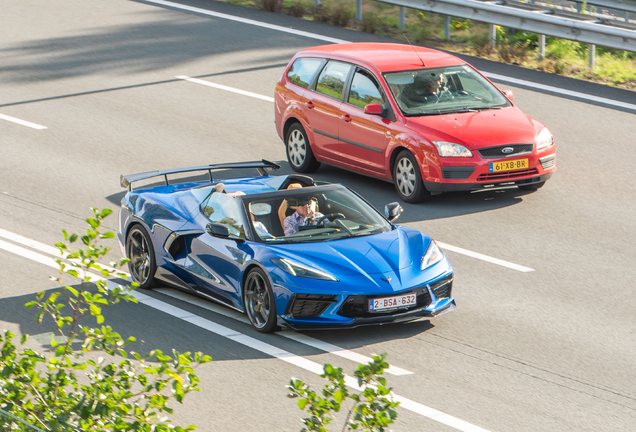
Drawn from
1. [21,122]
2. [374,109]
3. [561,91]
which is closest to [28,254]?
[374,109]

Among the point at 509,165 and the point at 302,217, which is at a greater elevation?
the point at 302,217

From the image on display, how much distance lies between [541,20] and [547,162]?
616 cm

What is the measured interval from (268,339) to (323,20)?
547 inches

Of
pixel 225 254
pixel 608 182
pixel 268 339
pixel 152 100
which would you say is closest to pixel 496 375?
pixel 268 339

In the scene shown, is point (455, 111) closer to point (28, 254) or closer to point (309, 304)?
point (309, 304)

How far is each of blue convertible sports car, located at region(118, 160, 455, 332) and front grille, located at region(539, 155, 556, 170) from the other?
3846 mm

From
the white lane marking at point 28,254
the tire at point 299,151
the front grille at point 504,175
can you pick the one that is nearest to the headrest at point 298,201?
the white lane marking at point 28,254

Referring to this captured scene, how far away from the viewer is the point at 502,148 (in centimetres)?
1284

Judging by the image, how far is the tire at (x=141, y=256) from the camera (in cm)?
1040

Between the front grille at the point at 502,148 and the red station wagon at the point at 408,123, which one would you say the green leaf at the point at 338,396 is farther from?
the front grille at the point at 502,148

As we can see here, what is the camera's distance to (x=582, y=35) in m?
18.0

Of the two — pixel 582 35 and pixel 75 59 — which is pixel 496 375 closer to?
pixel 582 35

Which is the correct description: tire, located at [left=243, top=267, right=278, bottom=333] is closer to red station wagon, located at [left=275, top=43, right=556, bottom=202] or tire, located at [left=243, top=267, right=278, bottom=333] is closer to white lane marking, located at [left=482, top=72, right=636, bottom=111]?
red station wagon, located at [left=275, top=43, right=556, bottom=202]

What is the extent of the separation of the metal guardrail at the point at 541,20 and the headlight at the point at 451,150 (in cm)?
610
